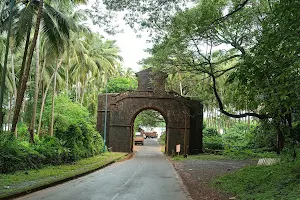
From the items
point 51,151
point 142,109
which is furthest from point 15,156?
point 142,109

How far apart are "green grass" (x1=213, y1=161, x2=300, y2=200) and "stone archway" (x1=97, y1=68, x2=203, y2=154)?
62.8ft

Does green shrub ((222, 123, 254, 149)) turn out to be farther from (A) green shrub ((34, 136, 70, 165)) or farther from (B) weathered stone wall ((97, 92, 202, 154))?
(A) green shrub ((34, 136, 70, 165))

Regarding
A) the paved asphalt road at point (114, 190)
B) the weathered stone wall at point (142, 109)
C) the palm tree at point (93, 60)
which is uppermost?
the palm tree at point (93, 60)

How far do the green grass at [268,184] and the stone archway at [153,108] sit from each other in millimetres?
Answer: 19137

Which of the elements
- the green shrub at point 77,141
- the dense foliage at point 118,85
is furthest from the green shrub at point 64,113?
the dense foliage at point 118,85

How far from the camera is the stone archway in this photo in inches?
1304

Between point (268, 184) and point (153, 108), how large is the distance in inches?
928

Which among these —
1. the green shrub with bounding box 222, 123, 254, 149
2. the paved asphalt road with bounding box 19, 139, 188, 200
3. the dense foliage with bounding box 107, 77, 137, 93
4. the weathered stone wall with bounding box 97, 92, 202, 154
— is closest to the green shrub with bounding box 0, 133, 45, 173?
the paved asphalt road with bounding box 19, 139, 188, 200

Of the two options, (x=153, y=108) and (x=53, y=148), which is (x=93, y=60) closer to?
(x=153, y=108)

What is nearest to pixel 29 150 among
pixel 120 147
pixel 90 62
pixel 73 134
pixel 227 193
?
pixel 73 134

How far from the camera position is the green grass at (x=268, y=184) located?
8609 millimetres

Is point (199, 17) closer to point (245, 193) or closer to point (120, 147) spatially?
point (245, 193)

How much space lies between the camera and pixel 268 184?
10414 mm

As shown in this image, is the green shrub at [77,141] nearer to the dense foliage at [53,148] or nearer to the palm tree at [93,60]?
the dense foliage at [53,148]
